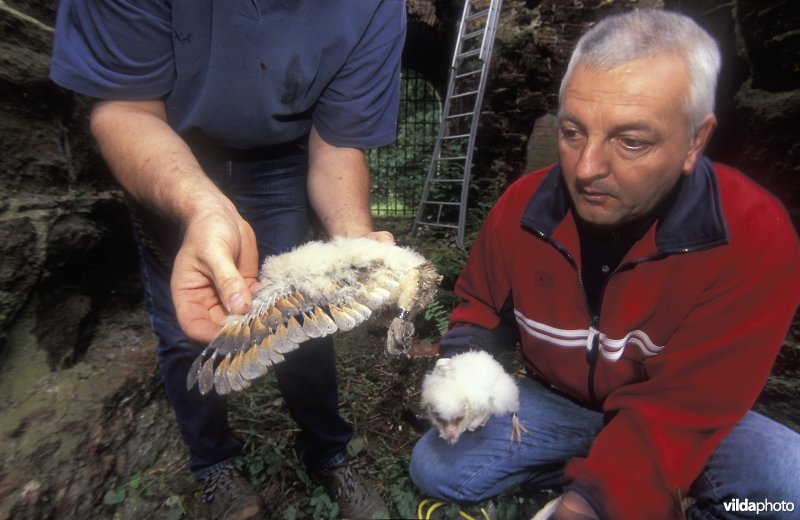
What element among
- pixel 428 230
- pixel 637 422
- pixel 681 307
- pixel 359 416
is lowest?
pixel 428 230

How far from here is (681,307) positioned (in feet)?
5.67

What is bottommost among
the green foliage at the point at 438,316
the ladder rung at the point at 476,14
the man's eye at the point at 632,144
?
the green foliage at the point at 438,316

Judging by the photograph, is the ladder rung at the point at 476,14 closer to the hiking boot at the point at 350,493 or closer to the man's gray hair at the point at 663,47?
the man's gray hair at the point at 663,47

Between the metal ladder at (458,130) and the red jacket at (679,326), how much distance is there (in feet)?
15.7

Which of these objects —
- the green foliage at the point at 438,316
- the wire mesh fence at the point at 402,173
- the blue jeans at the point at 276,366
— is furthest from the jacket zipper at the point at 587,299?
the wire mesh fence at the point at 402,173

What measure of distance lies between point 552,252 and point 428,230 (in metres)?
5.47

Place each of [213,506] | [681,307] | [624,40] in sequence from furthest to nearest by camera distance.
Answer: [213,506] → [681,307] → [624,40]

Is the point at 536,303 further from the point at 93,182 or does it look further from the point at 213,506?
the point at 93,182

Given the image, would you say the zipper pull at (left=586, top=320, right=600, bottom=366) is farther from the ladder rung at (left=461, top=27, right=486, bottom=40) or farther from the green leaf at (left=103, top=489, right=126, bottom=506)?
the ladder rung at (left=461, top=27, right=486, bottom=40)

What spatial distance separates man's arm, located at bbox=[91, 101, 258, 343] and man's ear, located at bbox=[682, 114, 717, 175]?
5.11ft

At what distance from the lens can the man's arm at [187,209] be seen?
1232mm

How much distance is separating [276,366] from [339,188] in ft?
2.64

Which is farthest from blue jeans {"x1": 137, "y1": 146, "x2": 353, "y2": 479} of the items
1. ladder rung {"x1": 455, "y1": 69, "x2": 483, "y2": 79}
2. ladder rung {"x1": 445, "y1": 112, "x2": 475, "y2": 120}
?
ladder rung {"x1": 455, "y1": 69, "x2": 483, "y2": 79}

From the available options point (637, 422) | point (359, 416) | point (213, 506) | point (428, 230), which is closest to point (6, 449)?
point (213, 506)
